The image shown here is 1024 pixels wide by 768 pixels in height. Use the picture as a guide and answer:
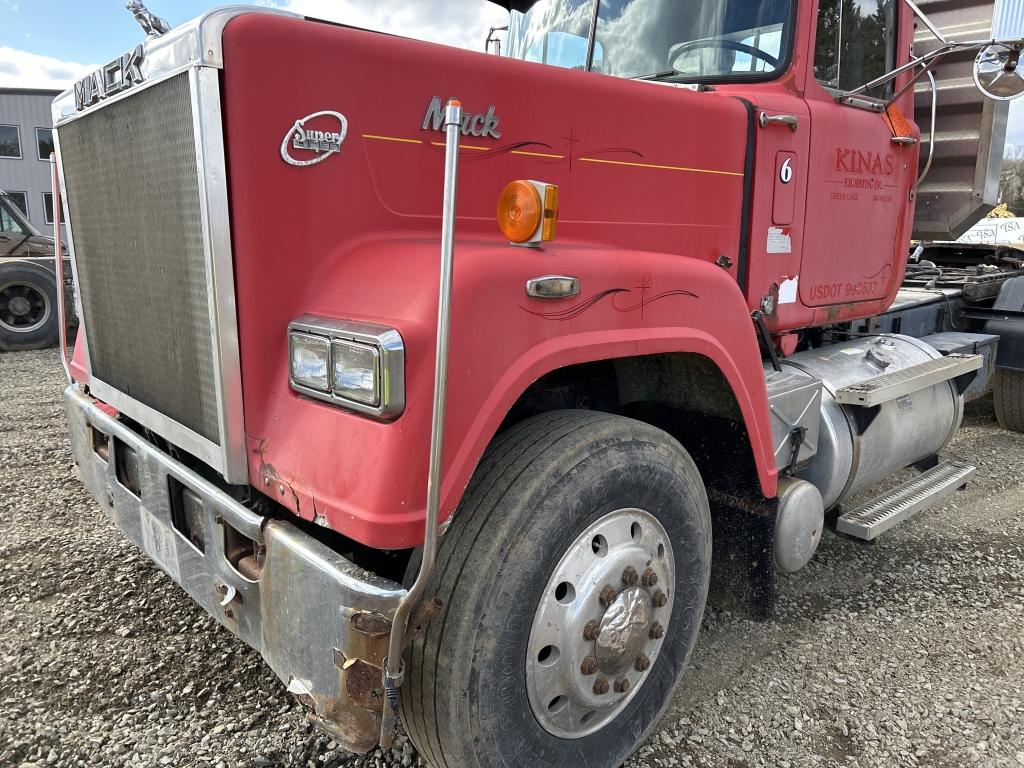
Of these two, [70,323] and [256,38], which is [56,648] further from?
[70,323]

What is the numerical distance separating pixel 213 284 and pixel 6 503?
3.35 m

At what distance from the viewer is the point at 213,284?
1849mm

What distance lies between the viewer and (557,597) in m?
1.96

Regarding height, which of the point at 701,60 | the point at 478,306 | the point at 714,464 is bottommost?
the point at 714,464

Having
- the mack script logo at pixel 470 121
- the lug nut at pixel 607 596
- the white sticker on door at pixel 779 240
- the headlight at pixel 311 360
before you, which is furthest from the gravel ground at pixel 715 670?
the mack script logo at pixel 470 121

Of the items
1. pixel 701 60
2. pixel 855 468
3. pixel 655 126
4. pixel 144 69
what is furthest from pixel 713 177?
pixel 144 69

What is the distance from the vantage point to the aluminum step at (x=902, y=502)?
3268 mm

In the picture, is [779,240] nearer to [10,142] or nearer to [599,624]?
[599,624]

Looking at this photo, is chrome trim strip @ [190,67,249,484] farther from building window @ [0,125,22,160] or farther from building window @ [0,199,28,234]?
building window @ [0,125,22,160]

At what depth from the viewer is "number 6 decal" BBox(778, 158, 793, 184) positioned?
3061mm

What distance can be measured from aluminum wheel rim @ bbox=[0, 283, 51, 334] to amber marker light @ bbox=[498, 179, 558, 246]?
32.1 ft

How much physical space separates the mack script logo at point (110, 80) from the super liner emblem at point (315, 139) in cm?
53

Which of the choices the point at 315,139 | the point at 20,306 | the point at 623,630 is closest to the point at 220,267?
the point at 315,139

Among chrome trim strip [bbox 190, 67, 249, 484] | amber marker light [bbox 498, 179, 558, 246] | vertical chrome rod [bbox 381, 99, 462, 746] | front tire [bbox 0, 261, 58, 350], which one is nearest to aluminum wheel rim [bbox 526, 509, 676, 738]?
vertical chrome rod [bbox 381, 99, 462, 746]
